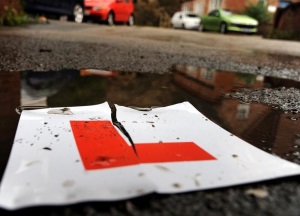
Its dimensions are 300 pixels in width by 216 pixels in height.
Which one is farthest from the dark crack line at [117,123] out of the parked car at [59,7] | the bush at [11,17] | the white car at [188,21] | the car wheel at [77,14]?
the white car at [188,21]

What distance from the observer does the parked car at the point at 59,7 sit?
9.02 m

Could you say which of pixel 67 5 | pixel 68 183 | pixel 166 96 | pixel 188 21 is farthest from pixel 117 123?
pixel 188 21

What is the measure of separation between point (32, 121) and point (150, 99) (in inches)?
27.4

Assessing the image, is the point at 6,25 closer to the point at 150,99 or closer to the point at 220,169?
the point at 150,99

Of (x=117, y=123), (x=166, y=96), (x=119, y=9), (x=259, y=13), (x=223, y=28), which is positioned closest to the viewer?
(x=117, y=123)

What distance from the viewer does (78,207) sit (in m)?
0.70

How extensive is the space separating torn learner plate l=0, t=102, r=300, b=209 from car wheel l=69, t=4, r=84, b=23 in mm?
10099

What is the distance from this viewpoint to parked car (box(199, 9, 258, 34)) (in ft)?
45.7

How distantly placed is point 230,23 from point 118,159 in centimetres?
1393

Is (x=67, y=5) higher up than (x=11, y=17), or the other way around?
(x=67, y=5)

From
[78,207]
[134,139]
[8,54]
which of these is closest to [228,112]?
[134,139]


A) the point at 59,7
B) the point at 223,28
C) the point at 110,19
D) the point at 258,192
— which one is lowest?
the point at 223,28

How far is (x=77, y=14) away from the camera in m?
10.9

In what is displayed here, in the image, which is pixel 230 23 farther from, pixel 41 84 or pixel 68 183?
pixel 68 183
